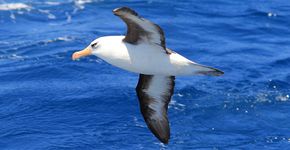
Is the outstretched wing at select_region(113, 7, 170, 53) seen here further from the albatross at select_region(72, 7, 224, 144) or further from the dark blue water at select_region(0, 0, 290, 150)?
the dark blue water at select_region(0, 0, 290, 150)

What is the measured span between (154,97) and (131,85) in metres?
5.10

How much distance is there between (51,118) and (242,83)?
468 cm

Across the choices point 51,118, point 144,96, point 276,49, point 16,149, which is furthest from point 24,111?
point 276,49

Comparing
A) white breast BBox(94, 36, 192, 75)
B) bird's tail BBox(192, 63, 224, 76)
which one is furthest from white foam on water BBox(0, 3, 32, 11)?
bird's tail BBox(192, 63, 224, 76)

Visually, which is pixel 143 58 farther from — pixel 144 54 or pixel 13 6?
pixel 13 6

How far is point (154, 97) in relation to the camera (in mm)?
11328

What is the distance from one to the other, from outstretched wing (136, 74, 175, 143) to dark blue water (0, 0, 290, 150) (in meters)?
2.43

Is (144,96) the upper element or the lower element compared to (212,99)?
upper

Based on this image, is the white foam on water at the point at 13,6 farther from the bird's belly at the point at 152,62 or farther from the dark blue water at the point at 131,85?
the bird's belly at the point at 152,62

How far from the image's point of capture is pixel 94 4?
24.2 metres

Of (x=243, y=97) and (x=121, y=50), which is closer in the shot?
(x=121, y=50)

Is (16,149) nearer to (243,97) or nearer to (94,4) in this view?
(243,97)

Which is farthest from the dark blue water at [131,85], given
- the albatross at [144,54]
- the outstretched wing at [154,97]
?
the albatross at [144,54]

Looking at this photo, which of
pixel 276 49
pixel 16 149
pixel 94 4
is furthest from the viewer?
pixel 94 4
